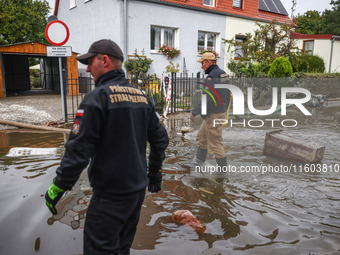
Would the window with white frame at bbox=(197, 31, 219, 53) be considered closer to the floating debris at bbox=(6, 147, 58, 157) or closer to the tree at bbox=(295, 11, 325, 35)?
the floating debris at bbox=(6, 147, 58, 157)

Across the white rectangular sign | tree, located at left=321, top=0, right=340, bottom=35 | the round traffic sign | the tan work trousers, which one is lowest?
the tan work trousers

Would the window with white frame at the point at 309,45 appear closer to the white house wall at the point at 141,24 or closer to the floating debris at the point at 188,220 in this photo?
the white house wall at the point at 141,24

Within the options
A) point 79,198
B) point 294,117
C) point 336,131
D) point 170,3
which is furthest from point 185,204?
point 170,3

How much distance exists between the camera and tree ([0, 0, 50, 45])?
2450 cm

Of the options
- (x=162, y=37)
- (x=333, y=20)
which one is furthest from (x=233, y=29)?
(x=333, y=20)

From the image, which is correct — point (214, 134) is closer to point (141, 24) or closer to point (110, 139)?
point (110, 139)

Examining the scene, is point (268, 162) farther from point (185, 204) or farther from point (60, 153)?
point (60, 153)

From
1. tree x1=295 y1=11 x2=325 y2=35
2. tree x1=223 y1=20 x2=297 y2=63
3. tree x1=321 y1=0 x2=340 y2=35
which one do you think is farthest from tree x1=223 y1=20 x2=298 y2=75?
tree x1=295 y1=11 x2=325 y2=35

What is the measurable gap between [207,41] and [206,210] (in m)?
16.0

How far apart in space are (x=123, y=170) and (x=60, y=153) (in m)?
4.29

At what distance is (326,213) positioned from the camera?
385 centimetres

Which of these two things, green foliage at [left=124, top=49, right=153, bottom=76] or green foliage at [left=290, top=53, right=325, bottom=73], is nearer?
green foliage at [left=124, top=49, right=153, bottom=76]

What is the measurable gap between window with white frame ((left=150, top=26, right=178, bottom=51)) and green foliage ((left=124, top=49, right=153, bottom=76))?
1546 millimetres

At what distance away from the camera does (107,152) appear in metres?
2.17
